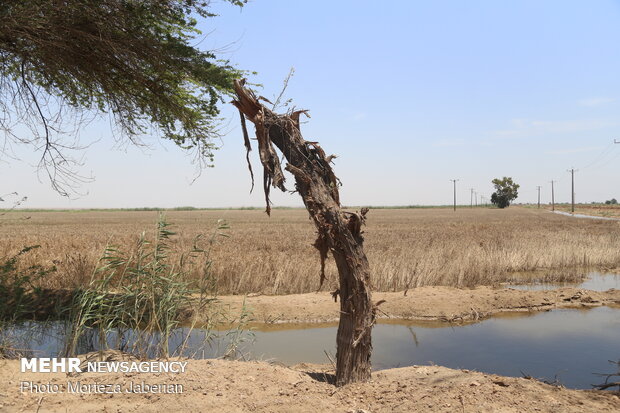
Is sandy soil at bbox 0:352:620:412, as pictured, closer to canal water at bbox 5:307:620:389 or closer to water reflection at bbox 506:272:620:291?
canal water at bbox 5:307:620:389

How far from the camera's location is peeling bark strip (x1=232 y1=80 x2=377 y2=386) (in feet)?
17.1

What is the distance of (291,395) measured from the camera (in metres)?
4.82

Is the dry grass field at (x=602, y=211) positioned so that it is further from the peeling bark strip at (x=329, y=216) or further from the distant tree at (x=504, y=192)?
the peeling bark strip at (x=329, y=216)

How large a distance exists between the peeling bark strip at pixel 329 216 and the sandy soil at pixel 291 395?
0.41 meters

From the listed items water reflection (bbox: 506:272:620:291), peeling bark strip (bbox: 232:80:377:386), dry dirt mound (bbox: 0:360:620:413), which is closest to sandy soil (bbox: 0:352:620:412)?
dry dirt mound (bbox: 0:360:620:413)

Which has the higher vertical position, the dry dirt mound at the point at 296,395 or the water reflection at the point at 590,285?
the dry dirt mound at the point at 296,395

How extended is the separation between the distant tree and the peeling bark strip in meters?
129

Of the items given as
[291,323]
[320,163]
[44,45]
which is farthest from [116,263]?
[291,323]

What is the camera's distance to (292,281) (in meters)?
12.3

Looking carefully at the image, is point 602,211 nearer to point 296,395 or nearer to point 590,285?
point 590,285

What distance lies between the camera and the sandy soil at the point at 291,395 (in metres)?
4.46

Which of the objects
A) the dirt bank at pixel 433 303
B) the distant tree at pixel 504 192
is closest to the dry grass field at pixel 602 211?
the distant tree at pixel 504 192

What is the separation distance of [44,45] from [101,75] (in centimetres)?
126

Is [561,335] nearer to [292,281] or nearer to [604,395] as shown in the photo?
[604,395]
